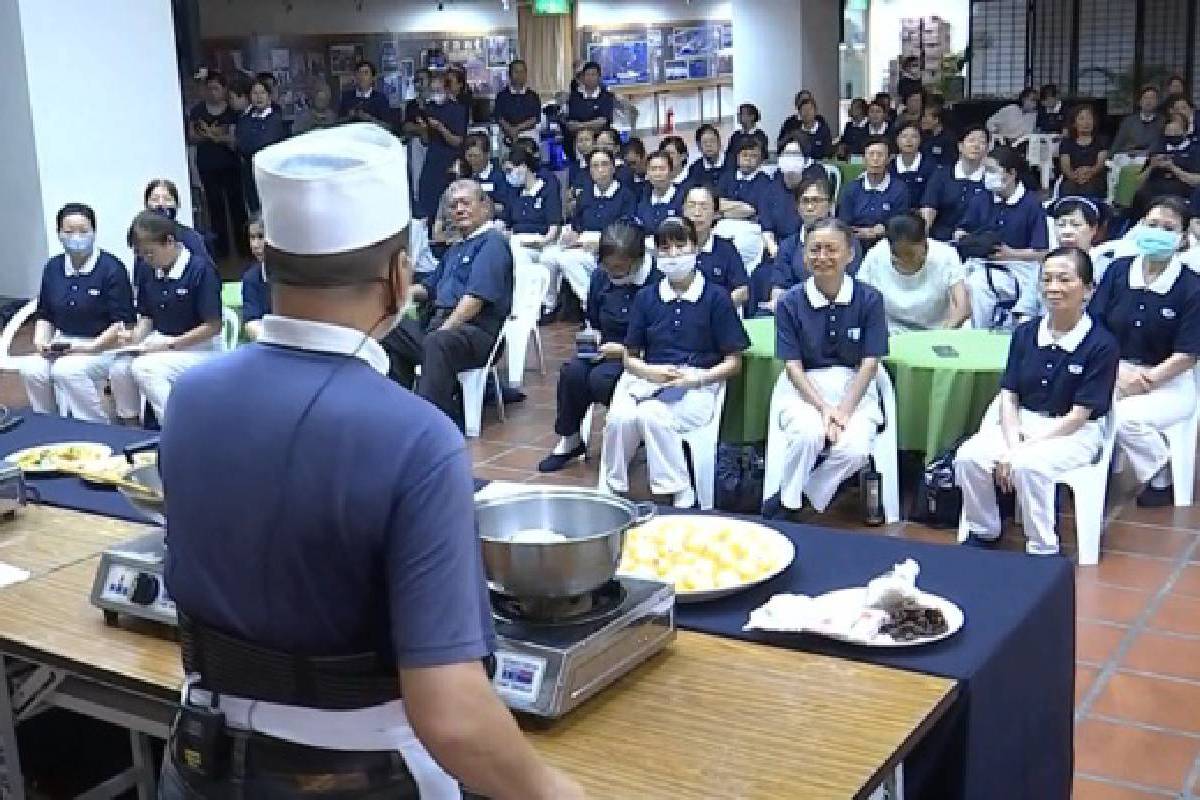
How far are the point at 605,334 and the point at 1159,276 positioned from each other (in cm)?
203

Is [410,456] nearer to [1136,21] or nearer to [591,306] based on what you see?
[591,306]

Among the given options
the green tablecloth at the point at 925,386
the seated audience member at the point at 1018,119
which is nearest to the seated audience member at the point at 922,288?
the green tablecloth at the point at 925,386

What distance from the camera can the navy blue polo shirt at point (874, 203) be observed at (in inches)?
291

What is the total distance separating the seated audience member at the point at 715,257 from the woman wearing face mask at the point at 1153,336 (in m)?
1.67

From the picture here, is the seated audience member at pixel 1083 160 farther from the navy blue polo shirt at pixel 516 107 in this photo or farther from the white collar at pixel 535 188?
the navy blue polo shirt at pixel 516 107

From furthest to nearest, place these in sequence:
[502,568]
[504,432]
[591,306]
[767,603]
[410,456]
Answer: [504,432] → [591,306] → [767,603] → [502,568] → [410,456]

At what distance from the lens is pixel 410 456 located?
130 cm

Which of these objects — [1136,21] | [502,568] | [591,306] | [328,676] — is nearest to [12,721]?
[502,568]

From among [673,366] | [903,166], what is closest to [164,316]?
[673,366]

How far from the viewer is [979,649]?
2.03 meters

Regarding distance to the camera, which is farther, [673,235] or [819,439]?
[673,235]

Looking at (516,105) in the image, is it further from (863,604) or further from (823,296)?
(863,604)

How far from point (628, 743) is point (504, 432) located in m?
4.22

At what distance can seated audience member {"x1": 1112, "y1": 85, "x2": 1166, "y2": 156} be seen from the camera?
1023cm
